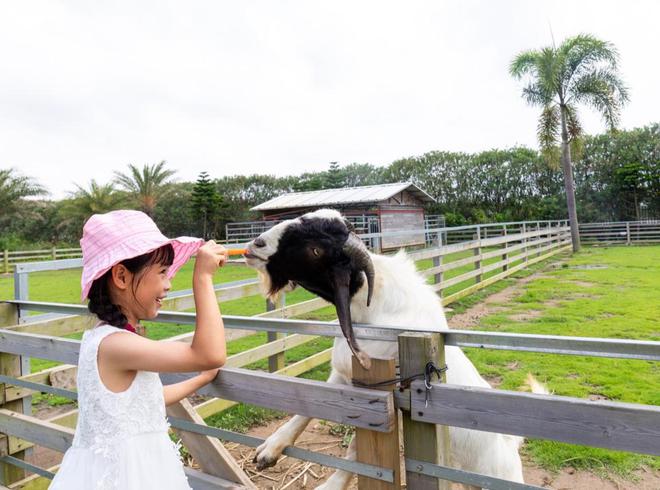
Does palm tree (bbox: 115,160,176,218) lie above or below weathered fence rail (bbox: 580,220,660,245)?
above

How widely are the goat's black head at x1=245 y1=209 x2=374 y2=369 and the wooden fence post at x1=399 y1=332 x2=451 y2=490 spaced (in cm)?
52

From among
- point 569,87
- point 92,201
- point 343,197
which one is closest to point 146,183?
point 92,201

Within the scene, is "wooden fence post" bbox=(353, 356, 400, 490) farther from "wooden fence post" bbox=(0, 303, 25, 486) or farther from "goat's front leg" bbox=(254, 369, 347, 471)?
"wooden fence post" bbox=(0, 303, 25, 486)

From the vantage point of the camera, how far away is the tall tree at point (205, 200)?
116 ft

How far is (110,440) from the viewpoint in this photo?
1367mm

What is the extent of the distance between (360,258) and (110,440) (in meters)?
1.17

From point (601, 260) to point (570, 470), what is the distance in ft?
46.8

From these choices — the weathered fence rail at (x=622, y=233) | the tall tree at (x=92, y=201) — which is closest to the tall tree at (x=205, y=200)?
the tall tree at (x=92, y=201)

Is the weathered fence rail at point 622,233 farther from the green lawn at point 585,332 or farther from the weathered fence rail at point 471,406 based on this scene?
the weathered fence rail at point 471,406

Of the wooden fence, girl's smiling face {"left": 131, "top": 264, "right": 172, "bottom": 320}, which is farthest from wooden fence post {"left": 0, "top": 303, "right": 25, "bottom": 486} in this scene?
girl's smiling face {"left": 131, "top": 264, "right": 172, "bottom": 320}

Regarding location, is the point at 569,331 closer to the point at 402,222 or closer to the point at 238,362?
the point at 238,362

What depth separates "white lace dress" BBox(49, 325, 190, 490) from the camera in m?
1.35

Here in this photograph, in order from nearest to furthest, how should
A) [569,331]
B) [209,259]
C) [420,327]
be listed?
[209,259] < [420,327] < [569,331]

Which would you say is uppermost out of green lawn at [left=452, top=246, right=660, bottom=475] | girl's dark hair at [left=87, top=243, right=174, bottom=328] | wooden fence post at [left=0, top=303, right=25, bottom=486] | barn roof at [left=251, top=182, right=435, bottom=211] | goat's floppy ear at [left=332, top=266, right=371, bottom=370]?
barn roof at [left=251, top=182, right=435, bottom=211]
